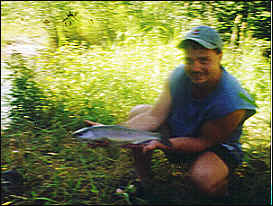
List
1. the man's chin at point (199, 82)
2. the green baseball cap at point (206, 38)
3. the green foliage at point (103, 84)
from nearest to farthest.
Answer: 1. the green baseball cap at point (206, 38)
2. the man's chin at point (199, 82)
3. the green foliage at point (103, 84)

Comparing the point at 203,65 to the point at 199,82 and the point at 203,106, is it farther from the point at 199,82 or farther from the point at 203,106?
the point at 203,106

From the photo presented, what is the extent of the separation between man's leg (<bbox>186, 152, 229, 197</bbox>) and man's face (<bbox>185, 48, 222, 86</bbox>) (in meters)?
0.50

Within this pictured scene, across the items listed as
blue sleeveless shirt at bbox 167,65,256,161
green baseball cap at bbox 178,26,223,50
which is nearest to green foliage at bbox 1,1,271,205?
blue sleeveless shirt at bbox 167,65,256,161

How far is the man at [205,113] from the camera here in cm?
212

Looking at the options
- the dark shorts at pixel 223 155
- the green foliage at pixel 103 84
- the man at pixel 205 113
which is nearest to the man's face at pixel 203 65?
the man at pixel 205 113

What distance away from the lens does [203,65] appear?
7.10 feet

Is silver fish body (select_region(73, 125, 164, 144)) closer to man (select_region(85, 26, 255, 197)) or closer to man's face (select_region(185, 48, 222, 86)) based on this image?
man (select_region(85, 26, 255, 197))

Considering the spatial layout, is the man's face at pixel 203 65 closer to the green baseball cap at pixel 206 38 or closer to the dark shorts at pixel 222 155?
the green baseball cap at pixel 206 38

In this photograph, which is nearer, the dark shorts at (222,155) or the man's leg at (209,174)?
the man's leg at (209,174)

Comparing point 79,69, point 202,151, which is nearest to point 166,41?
point 79,69

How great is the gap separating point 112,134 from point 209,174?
26.3 inches

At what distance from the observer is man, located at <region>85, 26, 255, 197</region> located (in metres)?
2.12

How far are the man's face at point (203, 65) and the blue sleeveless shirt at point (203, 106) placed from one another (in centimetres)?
7

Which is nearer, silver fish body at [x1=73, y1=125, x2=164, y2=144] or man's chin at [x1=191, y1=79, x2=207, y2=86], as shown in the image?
silver fish body at [x1=73, y1=125, x2=164, y2=144]
